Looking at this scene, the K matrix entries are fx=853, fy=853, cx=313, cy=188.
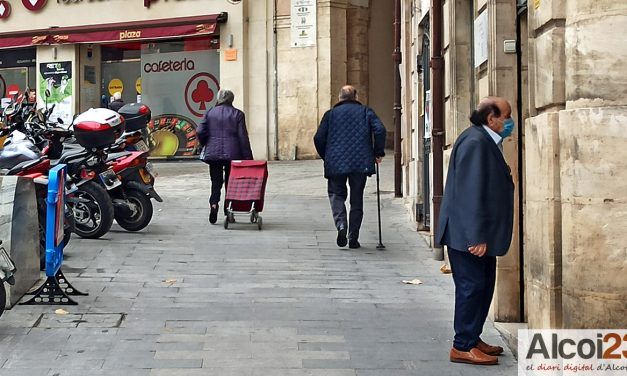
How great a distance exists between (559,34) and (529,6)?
65 cm

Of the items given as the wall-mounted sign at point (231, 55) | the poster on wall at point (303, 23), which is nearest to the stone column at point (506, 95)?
the poster on wall at point (303, 23)

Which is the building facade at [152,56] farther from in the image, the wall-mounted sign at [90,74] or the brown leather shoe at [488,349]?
the brown leather shoe at [488,349]

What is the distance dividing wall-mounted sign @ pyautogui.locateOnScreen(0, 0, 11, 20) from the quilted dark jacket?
15776mm

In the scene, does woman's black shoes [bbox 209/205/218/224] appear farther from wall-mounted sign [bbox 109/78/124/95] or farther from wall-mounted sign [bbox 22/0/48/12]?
wall-mounted sign [bbox 22/0/48/12]

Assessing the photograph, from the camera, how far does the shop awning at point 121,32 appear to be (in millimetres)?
20031

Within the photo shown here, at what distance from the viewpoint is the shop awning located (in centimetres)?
2003

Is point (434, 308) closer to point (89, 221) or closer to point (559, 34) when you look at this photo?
point (559, 34)

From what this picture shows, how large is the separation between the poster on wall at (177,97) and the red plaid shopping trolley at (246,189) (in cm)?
1061

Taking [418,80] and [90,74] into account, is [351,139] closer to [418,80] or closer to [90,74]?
[418,80]

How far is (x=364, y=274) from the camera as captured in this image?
803 centimetres

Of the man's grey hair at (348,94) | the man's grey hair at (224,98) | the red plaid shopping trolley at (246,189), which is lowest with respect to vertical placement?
the red plaid shopping trolley at (246,189)

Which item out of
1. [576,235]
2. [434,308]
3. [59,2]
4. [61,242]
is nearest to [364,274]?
[434,308]

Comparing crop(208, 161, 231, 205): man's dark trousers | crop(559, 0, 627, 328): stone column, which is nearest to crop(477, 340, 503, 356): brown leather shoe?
crop(559, 0, 627, 328): stone column

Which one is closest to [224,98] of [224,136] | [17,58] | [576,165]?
[224,136]
